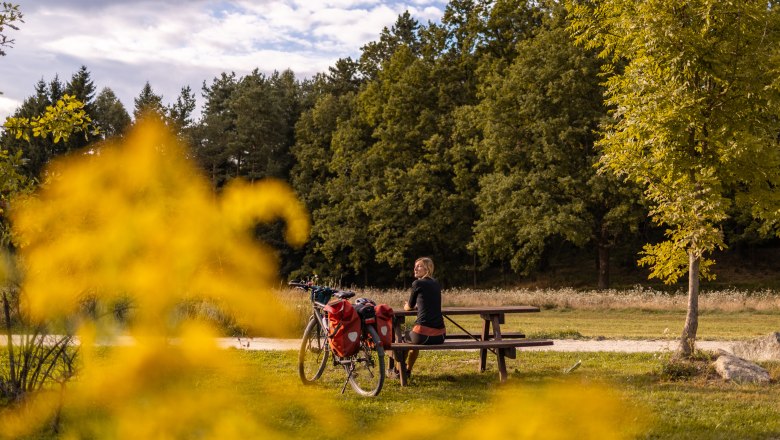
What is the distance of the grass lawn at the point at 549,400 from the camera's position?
6473mm

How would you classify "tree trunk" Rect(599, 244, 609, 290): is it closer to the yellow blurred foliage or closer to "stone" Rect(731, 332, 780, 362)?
"stone" Rect(731, 332, 780, 362)

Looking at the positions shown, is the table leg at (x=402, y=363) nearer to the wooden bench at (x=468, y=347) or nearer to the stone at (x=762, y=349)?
the wooden bench at (x=468, y=347)

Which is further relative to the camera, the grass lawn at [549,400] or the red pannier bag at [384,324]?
the red pannier bag at [384,324]

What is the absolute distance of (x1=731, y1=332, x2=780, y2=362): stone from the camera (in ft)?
33.2

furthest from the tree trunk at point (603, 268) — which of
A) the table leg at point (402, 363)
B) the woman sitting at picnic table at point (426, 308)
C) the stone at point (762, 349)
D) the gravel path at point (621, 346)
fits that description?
the table leg at point (402, 363)

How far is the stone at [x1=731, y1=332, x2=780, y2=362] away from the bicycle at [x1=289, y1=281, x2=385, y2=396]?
5205 millimetres

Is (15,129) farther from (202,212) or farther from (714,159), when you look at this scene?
(714,159)

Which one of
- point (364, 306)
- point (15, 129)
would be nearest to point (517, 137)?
point (364, 306)

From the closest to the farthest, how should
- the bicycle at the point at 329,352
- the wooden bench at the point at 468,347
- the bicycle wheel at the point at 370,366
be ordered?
1. the bicycle wheel at the point at 370,366
2. the bicycle at the point at 329,352
3. the wooden bench at the point at 468,347

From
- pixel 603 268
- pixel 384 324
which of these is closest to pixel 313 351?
pixel 384 324

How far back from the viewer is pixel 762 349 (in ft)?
34.0

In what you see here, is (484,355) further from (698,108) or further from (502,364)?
(698,108)

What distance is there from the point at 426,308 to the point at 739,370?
3.75 metres

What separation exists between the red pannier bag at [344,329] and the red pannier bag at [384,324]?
0.24m
